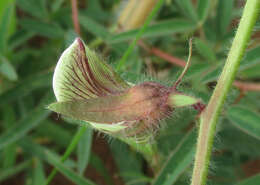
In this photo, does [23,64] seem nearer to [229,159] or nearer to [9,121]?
[9,121]

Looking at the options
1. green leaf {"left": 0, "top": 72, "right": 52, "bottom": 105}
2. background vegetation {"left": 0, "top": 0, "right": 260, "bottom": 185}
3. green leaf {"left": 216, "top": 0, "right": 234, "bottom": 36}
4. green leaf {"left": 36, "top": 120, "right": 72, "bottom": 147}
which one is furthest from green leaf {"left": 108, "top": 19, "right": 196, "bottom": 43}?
green leaf {"left": 36, "top": 120, "right": 72, "bottom": 147}

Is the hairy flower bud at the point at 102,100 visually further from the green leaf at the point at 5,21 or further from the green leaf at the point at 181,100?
the green leaf at the point at 5,21

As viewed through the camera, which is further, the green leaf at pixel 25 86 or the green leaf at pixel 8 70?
the green leaf at pixel 25 86

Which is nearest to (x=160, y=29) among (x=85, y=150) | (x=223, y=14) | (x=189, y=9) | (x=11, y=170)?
(x=189, y=9)

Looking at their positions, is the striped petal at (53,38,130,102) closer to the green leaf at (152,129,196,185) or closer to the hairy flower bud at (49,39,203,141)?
the hairy flower bud at (49,39,203,141)

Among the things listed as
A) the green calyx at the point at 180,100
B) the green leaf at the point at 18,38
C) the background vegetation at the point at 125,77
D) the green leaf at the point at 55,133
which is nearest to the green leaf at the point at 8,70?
the background vegetation at the point at 125,77

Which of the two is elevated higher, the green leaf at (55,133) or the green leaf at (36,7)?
the green leaf at (36,7)

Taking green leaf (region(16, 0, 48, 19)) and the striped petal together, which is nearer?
the striped petal

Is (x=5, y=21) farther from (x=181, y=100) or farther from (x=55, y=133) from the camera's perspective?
(x=181, y=100)
